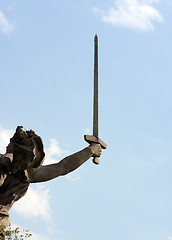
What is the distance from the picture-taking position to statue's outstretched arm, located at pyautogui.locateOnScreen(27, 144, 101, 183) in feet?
44.6

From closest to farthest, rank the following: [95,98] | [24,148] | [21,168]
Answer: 1. [24,148]
2. [21,168]
3. [95,98]

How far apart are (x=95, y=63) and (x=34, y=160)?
162 inches

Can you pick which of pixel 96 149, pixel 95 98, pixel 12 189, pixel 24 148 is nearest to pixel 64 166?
pixel 96 149

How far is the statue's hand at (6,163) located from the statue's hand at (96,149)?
2557 mm

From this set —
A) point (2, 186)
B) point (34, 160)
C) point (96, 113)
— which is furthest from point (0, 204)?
point (96, 113)

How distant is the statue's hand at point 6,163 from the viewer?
509 inches

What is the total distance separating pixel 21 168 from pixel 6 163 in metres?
0.39

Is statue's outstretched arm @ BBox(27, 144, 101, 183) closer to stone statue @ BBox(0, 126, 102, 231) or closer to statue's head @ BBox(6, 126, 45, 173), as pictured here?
stone statue @ BBox(0, 126, 102, 231)

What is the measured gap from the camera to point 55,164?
14.1 metres

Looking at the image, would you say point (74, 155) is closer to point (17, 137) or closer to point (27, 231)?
point (17, 137)

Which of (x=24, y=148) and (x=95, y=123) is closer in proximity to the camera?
(x=24, y=148)

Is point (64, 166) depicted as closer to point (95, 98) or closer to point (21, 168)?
point (21, 168)

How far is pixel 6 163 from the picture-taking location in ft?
42.5

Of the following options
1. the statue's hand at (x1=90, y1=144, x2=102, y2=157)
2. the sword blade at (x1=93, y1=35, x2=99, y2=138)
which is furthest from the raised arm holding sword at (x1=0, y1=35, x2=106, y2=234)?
the sword blade at (x1=93, y1=35, x2=99, y2=138)
